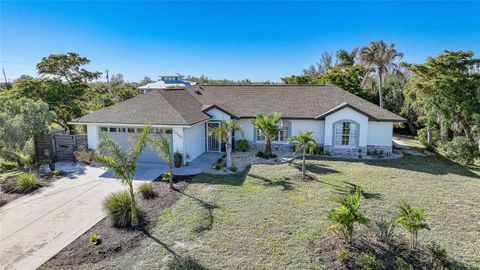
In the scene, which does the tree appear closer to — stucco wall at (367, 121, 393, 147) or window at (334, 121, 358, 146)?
window at (334, 121, 358, 146)

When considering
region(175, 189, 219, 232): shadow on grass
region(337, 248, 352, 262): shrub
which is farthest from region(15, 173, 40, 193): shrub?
region(337, 248, 352, 262): shrub

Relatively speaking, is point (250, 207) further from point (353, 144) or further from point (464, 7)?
point (464, 7)

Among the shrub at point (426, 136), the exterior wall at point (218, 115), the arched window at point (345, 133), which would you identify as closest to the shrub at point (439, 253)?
the arched window at point (345, 133)

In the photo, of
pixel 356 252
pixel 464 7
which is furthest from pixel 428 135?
pixel 356 252

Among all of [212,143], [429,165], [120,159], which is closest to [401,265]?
[120,159]

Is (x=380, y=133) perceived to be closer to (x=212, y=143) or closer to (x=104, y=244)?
(x=212, y=143)

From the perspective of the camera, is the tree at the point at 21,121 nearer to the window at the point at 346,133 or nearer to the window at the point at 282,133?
the window at the point at 282,133
